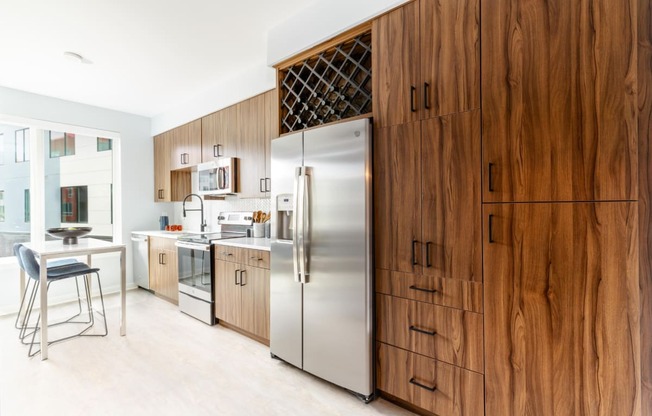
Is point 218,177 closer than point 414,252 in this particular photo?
No

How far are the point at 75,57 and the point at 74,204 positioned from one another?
2296 millimetres

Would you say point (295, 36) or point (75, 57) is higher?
point (75, 57)

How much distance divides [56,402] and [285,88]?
2751mm

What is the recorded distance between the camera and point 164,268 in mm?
4070

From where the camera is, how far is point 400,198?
74.4 inches

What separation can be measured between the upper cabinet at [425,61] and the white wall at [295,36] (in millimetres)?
153

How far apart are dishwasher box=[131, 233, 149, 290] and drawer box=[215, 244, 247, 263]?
1837 mm

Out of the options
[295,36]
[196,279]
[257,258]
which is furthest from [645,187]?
[196,279]

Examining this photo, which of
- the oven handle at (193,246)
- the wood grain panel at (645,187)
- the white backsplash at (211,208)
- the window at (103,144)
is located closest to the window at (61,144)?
the window at (103,144)

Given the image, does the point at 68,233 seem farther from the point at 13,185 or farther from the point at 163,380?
the point at 163,380

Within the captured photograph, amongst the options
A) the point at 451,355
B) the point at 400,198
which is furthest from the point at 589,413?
the point at 400,198

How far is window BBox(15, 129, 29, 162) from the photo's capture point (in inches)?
153

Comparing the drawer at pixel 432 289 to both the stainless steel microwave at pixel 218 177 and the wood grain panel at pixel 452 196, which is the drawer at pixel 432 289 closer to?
the wood grain panel at pixel 452 196

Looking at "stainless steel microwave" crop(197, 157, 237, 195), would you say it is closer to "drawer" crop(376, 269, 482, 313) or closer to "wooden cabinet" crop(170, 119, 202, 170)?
"wooden cabinet" crop(170, 119, 202, 170)
